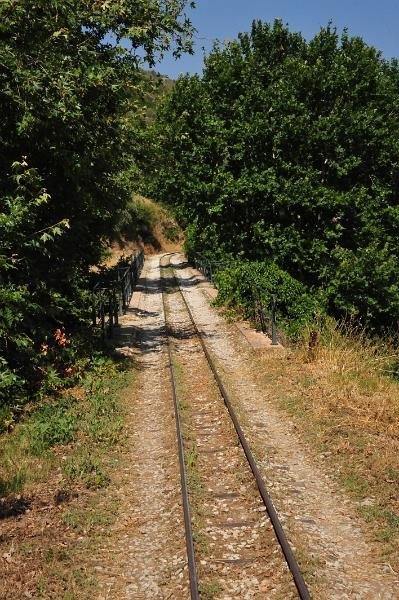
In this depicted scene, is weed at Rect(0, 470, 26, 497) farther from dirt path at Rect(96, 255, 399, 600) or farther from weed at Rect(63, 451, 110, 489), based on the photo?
dirt path at Rect(96, 255, 399, 600)

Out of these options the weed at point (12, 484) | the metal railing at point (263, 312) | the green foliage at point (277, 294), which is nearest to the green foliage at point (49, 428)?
the weed at point (12, 484)

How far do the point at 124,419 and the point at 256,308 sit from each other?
9.13m

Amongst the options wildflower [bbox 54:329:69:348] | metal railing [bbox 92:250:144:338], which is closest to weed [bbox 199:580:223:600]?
wildflower [bbox 54:329:69:348]

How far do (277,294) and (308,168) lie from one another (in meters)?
5.71

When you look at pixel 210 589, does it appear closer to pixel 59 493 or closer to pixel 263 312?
pixel 59 493

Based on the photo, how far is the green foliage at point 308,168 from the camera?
21109 millimetres

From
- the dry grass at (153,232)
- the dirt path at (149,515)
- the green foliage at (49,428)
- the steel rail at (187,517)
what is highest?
the dry grass at (153,232)

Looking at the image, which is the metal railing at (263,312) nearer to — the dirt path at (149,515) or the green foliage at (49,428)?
the dirt path at (149,515)

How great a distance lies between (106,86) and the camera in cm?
1125

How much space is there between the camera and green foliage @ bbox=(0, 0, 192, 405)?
31.5 feet

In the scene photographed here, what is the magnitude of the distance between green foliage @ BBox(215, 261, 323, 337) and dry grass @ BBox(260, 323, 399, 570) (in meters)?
3.54

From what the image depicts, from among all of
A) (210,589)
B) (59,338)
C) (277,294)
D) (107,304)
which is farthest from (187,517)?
(277,294)

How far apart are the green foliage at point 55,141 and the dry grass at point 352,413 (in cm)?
500

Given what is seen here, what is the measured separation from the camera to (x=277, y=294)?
19141 millimetres
